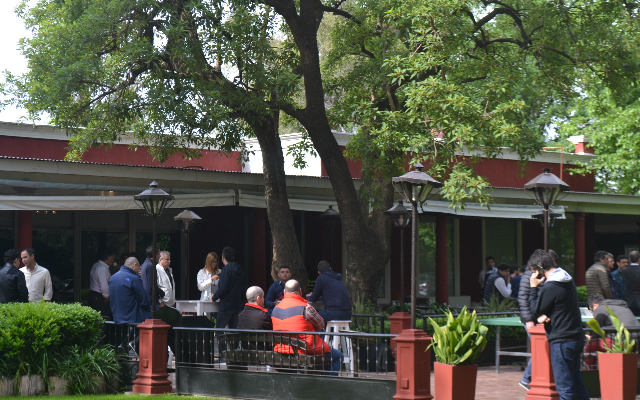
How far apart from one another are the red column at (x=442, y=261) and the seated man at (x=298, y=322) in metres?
12.9

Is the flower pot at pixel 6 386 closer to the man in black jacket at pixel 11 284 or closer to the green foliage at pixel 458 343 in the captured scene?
the man in black jacket at pixel 11 284

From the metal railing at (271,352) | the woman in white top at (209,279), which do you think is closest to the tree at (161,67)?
the woman in white top at (209,279)

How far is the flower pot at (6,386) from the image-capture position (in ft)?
37.8

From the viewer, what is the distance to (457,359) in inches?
386

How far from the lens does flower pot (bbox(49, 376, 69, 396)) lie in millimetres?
11625

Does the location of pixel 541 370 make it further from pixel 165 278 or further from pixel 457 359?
pixel 165 278

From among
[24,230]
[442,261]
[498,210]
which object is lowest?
[442,261]

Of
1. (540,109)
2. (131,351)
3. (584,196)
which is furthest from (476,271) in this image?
(540,109)

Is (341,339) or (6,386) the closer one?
(6,386)

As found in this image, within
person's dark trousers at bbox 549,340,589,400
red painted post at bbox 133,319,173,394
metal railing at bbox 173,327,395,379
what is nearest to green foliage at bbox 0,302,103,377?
red painted post at bbox 133,319,173,394

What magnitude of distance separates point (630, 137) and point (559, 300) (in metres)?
A: 20.0

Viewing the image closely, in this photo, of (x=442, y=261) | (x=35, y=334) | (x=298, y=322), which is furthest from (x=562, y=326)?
(x=442, y=261)

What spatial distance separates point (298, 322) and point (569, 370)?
3.00m

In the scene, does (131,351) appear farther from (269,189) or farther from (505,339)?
(505,339)
